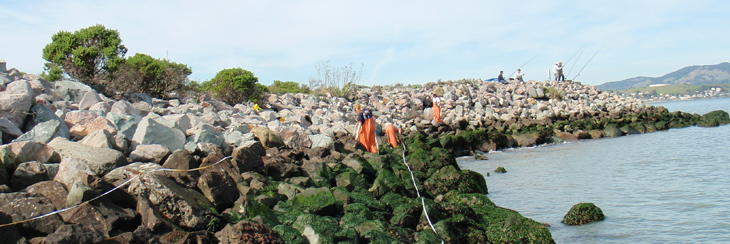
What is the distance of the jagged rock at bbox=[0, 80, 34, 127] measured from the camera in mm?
6422

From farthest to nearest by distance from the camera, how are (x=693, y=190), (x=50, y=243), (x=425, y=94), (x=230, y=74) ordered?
(x=425, y=94), (x=230, y=74), (x=693, y=190), (x=50, y=243)

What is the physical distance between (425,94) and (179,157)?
69.7 ft

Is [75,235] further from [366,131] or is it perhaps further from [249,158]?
[366,131]

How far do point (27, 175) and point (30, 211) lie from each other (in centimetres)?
103

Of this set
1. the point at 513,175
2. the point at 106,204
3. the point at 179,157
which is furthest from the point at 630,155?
the point at 106,204

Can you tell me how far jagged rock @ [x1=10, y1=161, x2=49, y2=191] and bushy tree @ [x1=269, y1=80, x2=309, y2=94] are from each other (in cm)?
1675

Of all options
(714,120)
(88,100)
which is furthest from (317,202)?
(714,120)

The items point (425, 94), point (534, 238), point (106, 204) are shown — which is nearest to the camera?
point (106, 204)

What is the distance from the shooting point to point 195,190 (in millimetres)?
4703

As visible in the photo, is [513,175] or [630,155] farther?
[630,155]

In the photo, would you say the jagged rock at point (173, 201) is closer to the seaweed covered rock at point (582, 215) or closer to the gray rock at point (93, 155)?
the gray rock at point (93, 155)

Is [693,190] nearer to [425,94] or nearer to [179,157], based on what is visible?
[179,157]

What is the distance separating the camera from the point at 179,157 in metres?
5.57

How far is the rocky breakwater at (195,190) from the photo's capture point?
3689 mm
